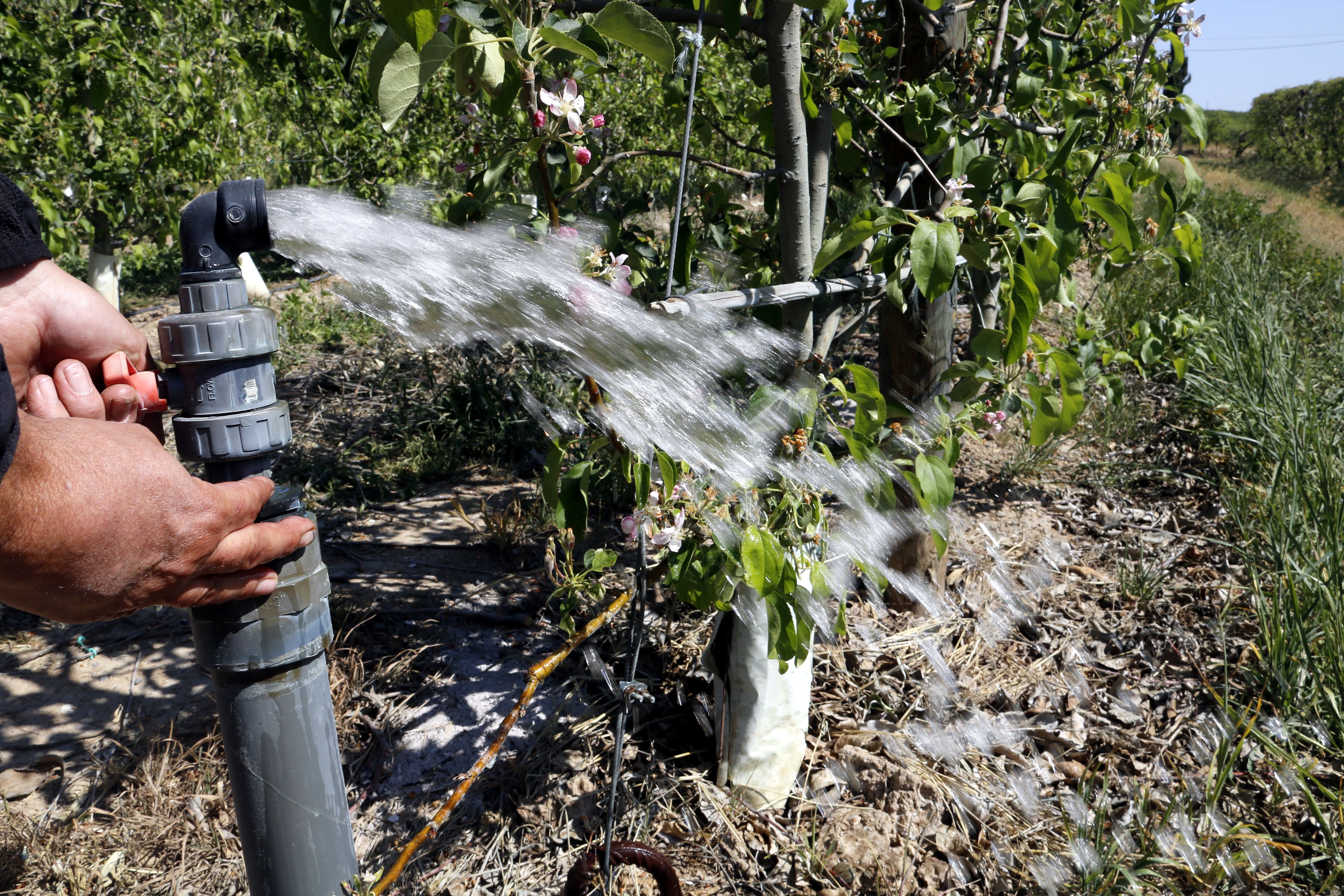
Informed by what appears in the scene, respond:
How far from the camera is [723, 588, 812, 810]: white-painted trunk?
1.75m

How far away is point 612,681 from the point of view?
73.1 inches

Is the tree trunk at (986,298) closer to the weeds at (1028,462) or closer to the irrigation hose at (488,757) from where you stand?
the weeds at (1028,462)

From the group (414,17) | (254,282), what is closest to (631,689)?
(414,17)

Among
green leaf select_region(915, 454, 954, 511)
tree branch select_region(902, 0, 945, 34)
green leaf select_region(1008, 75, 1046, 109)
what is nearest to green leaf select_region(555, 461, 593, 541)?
green leaf select_region(915, 454, 954, 511)

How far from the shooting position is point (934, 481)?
1.58 meters

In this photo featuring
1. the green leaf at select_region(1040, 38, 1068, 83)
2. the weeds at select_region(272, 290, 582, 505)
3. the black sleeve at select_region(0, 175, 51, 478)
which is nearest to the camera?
the black sleeve at select_region(0, 175, 51, 478)

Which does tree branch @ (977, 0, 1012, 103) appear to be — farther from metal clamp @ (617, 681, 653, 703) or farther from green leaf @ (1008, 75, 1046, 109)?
metal clamp @ (617, 681, 653, 703)

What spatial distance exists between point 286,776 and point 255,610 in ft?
0.72

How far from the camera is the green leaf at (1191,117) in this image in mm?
1884

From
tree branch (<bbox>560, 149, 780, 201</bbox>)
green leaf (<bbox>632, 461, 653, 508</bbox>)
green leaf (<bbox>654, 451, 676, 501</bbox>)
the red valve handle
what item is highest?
tree branch (<bbox>560, 149, 780, 201</bbox>)

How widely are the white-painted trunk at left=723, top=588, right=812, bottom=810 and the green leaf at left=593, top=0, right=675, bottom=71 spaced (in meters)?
1.02

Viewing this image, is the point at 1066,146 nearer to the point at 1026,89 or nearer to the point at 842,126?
the point at 1026,89

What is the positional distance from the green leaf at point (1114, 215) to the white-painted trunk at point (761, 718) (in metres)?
0.94

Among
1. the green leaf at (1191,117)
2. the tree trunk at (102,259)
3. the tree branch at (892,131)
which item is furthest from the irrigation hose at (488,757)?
the tree trunk at (102,259)
